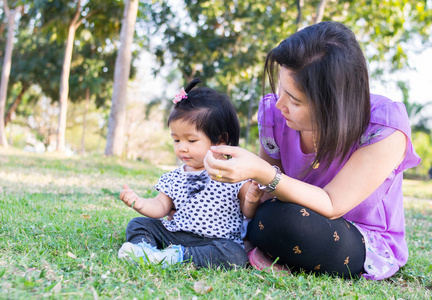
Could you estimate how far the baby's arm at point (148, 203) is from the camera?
2.19 metres

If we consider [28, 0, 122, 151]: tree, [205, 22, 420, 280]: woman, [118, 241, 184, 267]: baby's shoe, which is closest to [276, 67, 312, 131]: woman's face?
[205, 22, 420, 280]: woman

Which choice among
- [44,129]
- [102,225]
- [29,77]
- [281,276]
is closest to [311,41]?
[281,276]

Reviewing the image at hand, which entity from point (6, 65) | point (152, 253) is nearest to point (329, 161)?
point (152, 253)

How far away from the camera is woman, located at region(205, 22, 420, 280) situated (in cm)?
176

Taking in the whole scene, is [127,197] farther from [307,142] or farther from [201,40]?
[201,40]

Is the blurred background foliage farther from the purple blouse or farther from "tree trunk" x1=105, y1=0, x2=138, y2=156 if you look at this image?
the purple blouse

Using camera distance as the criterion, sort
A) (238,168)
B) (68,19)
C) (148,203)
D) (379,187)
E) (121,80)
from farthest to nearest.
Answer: (68,19)
(121,80)
(148,203)
(379,187)
(238,168)

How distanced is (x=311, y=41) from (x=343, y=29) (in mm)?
192

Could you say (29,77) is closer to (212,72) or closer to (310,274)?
(212,72)

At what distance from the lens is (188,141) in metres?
2.36

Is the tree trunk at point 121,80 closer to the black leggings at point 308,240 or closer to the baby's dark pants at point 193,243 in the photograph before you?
the baby's dark pants at point 193,243

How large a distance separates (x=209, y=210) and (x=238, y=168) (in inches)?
27.6

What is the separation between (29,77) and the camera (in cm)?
1791

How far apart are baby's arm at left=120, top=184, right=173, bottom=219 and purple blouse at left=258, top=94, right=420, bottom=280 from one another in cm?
72
